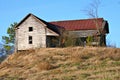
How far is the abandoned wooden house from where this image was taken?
161 feet

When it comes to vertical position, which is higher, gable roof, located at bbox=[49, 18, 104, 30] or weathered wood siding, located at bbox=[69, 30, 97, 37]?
gable roof, located at bbox=[49, 18, 104, 30]

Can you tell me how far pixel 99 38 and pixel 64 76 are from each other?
24.7 metres

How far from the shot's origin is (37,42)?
49.4 metres

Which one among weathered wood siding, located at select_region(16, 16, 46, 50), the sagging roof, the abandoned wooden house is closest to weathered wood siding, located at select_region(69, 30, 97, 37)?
the abandoned wooden house

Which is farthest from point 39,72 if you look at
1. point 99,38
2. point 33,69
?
point 99,38

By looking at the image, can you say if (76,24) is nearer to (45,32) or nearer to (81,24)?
(81,24)

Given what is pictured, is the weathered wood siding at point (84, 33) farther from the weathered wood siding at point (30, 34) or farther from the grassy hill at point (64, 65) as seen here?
the grassy hill at point (64, 65)

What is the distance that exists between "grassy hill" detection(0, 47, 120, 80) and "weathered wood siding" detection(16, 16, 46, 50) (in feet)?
42.6

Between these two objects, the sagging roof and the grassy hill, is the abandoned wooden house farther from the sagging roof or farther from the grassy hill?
the grassy hill

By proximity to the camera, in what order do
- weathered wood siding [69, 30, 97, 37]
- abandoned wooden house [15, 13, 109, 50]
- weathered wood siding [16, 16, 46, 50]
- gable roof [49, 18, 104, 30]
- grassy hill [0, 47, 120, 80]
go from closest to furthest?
grassy hill [0, 47, 120, 80] → abandoned wooden house [15, 13, 109, 50] → weathered wood siding [16, 16, 46, 50] → weathered wood siding [69, 30, 97, 37] → gable roof [49, 18, 104, 30]

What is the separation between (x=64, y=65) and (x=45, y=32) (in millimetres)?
21183

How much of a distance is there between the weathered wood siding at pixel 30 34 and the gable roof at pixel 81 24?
4707 mm

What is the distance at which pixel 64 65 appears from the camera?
28.4 metres

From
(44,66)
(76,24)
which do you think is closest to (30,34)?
(76,24)
